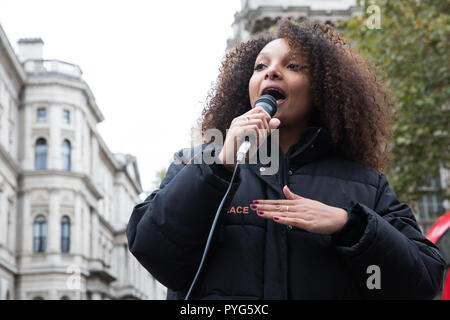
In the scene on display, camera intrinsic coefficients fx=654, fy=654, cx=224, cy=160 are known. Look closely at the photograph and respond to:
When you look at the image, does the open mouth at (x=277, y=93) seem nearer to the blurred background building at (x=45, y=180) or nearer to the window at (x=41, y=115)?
the blurred background building at (x=45, y=180)

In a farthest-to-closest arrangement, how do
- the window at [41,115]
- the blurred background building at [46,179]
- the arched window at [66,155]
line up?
the arched window at [66,155] < the window at [41,115] < the blurred background building at [46,179]

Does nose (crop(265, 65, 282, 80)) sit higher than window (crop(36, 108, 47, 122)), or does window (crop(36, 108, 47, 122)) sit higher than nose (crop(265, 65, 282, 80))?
window (crop(36, 108, 47, 122))

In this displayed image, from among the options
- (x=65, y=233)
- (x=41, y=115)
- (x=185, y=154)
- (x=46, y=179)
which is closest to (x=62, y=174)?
(x=46, y=179)

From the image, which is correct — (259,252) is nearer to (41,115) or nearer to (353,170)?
(353,170)

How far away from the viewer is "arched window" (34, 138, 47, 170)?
4225 centimetres

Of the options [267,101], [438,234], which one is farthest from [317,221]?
[438,234]

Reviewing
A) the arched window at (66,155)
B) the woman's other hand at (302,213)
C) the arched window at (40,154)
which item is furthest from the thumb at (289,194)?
the arched window at (66,155)

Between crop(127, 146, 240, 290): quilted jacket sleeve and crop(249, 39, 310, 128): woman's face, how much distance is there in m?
0.44

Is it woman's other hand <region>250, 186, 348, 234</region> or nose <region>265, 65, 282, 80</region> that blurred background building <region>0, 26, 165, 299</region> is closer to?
nose <region>265, 65, 282, 80</region>

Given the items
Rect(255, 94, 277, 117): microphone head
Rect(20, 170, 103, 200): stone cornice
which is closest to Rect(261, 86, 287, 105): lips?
Rect(255, 94, 277, 117): microphone head

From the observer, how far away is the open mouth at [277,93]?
2320 mm

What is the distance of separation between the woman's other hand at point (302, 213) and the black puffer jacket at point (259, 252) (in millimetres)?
41
